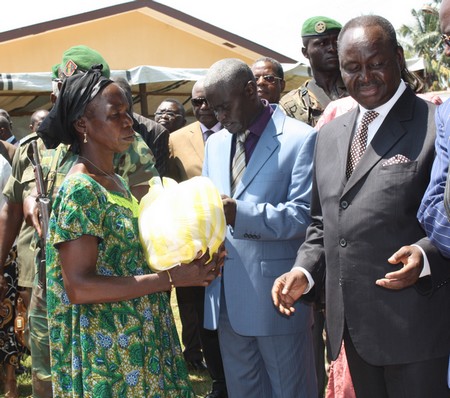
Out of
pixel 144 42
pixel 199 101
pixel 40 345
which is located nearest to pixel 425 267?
pixel 40 345

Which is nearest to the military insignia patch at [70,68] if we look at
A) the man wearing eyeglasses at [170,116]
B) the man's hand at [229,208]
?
the man's hand at [229,208]

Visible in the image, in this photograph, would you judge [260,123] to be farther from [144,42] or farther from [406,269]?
[144,42]

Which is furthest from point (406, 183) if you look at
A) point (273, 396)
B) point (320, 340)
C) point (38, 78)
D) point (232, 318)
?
point (38, 78)

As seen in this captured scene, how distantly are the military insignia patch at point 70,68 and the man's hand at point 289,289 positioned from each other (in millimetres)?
1998

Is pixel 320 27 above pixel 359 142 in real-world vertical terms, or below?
above

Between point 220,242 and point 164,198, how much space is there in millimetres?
330

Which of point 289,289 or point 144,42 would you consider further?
point 144,42

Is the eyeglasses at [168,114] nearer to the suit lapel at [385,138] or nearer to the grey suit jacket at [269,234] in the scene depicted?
the grey suit jacket at [269,234]

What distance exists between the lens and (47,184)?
407cm

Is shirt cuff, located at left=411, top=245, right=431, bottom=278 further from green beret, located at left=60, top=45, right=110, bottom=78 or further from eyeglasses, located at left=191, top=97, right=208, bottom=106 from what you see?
eyeglasses, located at left=191, top=97, right=208, bottom=106

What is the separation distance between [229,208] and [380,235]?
3.14 feet

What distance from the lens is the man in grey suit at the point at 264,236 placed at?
12.4 feet

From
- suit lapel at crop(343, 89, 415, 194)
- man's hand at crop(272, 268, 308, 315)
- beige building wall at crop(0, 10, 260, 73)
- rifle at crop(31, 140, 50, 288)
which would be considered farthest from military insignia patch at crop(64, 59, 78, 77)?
beige building wall at crop(0, 10, 260, 73)

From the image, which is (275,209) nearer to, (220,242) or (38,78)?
(220,242)
